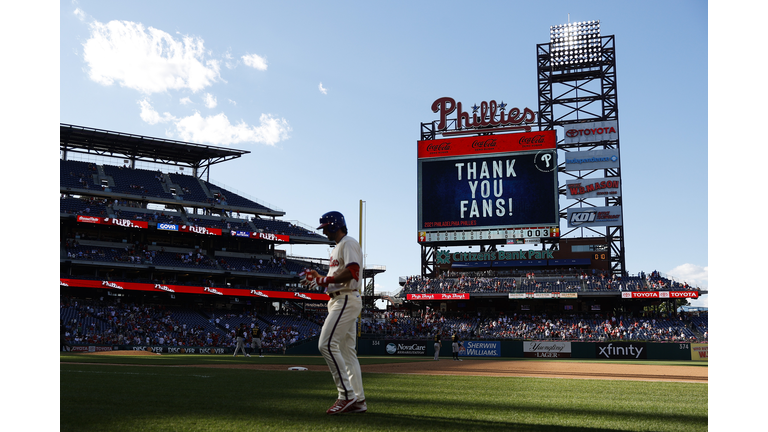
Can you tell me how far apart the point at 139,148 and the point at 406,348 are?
3187 cm

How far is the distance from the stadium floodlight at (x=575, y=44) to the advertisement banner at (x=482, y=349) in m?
25.9

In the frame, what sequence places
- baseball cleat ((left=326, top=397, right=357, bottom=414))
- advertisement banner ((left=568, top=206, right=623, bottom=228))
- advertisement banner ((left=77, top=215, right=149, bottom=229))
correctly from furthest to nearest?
advertisement banner ((left=568, top=206, right=623, bottom=228))
advertisement banner ((left=77, top=215, right=149, bottom=229))
baseball cleat ((left=326, top=397, right=357, bottom=414))

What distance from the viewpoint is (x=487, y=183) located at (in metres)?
48.0

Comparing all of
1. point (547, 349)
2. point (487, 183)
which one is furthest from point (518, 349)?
point (487, 183)

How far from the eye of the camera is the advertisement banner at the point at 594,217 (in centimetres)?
4684

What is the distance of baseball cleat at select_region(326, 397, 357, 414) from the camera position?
5917mm

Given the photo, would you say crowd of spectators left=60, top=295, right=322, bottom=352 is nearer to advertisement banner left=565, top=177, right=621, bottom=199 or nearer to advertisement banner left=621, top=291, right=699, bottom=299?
advertisement banner left=565, top=177, right=621, bottom=199

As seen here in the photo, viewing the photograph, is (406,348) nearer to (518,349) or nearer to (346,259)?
(518,349)

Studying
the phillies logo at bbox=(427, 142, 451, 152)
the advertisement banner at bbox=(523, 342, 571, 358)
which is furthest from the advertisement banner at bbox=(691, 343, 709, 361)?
the phillies logo at bbox=(427, 142, 451, 152)

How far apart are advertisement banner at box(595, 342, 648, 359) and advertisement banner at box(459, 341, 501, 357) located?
5.64 m

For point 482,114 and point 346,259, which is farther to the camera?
point 482,114

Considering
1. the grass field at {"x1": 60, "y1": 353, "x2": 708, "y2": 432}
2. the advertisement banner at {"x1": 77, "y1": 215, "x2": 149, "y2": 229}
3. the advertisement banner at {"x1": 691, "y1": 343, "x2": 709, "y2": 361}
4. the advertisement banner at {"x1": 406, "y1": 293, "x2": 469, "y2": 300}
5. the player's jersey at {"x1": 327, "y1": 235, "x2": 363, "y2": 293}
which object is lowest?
the advertisement banner at {"x1": 691, "y1": 343, "x2": 709, "y2": 361}

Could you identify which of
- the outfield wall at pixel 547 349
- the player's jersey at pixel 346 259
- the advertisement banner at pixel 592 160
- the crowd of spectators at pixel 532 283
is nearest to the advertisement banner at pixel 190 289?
the outfield wall at pixel 547 349
